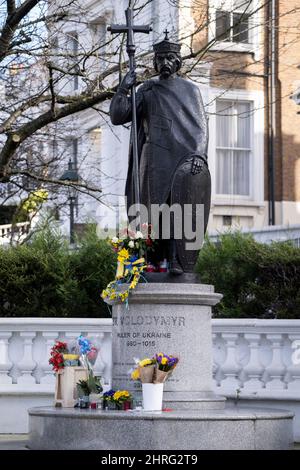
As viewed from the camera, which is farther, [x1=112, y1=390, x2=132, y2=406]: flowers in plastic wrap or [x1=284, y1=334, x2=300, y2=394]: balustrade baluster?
[x1=284, y1=334, x2=300, y2=394]: balustrade baluster

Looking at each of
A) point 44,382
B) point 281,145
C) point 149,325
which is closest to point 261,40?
point 281,145

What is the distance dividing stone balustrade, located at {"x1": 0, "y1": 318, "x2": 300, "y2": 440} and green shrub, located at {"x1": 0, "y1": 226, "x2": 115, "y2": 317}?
225 cm

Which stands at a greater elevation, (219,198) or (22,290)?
(219,198)

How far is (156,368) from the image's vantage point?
12359mm

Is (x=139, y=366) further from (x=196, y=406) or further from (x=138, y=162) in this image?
(x=138, y=162)

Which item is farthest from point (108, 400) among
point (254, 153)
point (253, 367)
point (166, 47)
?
point (254, 153)

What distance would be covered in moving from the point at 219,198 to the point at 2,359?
50.7 ft

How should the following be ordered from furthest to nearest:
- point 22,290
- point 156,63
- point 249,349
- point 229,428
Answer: point 22,290 < point 249,349 < point 156,63 < point 229,428

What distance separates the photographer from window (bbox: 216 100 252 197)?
31.1 metres

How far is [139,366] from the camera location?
1244cm

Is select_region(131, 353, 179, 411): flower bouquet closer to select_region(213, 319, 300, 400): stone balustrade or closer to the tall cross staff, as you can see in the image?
the tall cross staff

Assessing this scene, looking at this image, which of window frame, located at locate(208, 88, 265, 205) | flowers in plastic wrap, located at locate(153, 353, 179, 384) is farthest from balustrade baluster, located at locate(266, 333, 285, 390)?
window frame, located at locate(208, 88, 265, 205)

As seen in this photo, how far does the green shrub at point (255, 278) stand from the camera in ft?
57.3

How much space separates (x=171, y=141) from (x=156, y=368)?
2.84m
